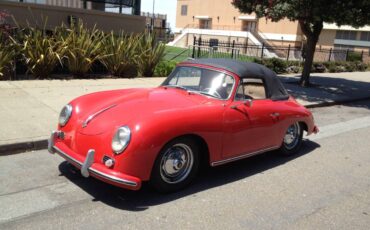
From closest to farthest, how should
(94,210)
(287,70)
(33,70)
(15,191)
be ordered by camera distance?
1. (94,210)
2. (15,191)
3. (33,70)
4. (287,70)

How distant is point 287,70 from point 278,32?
37.5 metres

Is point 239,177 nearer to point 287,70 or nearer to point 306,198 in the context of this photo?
point 306,198

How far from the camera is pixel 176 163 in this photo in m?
4.48

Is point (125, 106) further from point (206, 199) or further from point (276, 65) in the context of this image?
point (276, 65)

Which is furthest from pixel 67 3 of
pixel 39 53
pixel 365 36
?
pixel 365 36

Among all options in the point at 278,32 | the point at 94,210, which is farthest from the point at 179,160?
the point at 278,32

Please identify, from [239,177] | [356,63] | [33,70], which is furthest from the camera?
[356,63]

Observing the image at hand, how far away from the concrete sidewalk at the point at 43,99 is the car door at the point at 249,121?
2642mm

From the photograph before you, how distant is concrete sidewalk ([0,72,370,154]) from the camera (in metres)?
5.83

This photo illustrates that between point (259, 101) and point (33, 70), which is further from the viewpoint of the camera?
point (33, 70)

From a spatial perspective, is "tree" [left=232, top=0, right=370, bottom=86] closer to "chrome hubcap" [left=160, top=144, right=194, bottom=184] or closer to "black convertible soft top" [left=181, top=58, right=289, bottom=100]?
"black convertible soft top" [left=181, top=58, right=289, bottom=100]

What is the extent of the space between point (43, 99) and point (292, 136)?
187 inches

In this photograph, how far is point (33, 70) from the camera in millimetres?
10102

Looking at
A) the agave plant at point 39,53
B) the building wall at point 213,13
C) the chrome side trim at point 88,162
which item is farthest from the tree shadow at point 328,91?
the building wall at point 213,13
